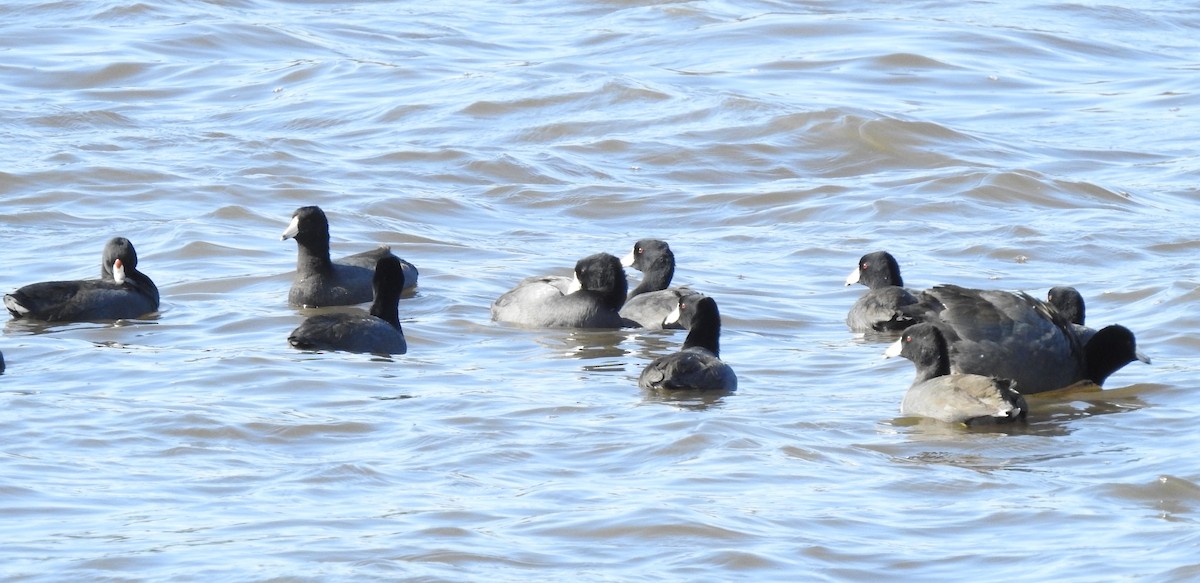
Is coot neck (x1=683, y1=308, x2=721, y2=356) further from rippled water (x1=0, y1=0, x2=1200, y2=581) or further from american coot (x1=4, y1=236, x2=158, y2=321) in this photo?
american coot (x1=4, y1=236, x2=158, y2=321)

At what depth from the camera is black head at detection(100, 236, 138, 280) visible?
1154 centimetres

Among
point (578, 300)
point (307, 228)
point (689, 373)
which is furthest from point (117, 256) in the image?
point (689, 373)

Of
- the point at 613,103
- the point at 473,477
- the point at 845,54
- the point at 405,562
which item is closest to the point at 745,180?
the point at 613,103

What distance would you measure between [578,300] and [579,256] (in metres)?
2.07

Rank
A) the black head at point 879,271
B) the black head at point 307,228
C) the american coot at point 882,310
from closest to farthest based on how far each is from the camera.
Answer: the american coot at point 882,310, the black head at point 879,271, the black head at point 307,228

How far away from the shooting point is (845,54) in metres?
21.7

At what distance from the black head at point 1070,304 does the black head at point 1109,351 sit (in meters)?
1.19

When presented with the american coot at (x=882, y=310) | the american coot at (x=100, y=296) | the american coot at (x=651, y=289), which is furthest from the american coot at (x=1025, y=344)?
the american coot at (x=100, y=296)

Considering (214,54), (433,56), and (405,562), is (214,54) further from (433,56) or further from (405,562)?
(405,562)

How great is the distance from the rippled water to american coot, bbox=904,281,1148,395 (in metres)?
0.19

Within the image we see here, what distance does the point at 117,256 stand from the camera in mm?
11555

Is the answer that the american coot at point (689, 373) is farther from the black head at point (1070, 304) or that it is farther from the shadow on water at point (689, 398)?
the black head at point (1070, 304)

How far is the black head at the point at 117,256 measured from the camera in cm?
1154

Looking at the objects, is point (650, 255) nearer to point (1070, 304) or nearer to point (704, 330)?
point (704, 330)
